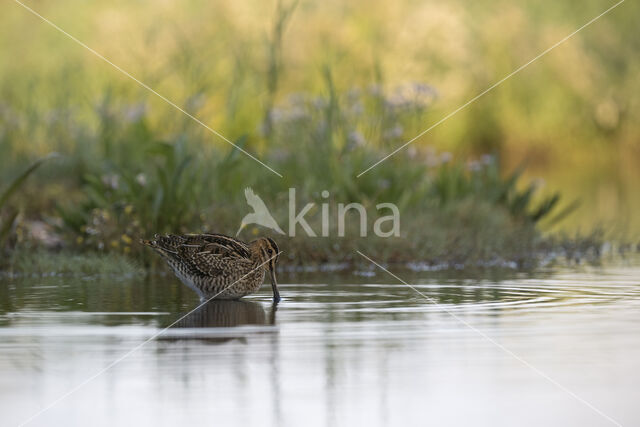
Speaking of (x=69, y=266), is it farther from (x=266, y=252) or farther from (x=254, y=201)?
(x=266, y=252)

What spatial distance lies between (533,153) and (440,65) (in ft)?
20.5

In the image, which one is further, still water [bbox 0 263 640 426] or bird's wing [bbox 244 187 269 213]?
bird's wing [bbox 244 187 269 213]

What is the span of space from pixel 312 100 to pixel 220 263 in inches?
258

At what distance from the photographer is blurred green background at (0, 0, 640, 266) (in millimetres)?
16188

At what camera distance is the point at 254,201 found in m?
15.0

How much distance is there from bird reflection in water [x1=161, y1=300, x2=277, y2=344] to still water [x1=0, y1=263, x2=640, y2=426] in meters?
0.02

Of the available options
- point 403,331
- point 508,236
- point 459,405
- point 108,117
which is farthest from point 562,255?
point 459,405

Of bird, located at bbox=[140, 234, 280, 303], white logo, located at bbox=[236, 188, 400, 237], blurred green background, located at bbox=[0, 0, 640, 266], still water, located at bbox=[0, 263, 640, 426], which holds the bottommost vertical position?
still water, located at bbox=[0, 263, 640, 426]

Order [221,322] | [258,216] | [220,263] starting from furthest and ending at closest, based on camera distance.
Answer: [258,216] < [220,263] < [221,322]

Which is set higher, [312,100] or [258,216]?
[312,100]

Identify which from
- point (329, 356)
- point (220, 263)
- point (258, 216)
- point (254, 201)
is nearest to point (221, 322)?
point (220, 263)

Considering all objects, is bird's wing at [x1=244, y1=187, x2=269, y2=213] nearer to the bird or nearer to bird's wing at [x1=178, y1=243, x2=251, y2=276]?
the bird

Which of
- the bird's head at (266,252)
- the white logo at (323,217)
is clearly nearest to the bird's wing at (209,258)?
the bird's head at (266,252)

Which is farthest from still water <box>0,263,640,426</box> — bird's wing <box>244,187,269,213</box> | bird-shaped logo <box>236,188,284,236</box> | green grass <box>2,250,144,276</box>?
bird's wing <box>244,187,269,213</box>
